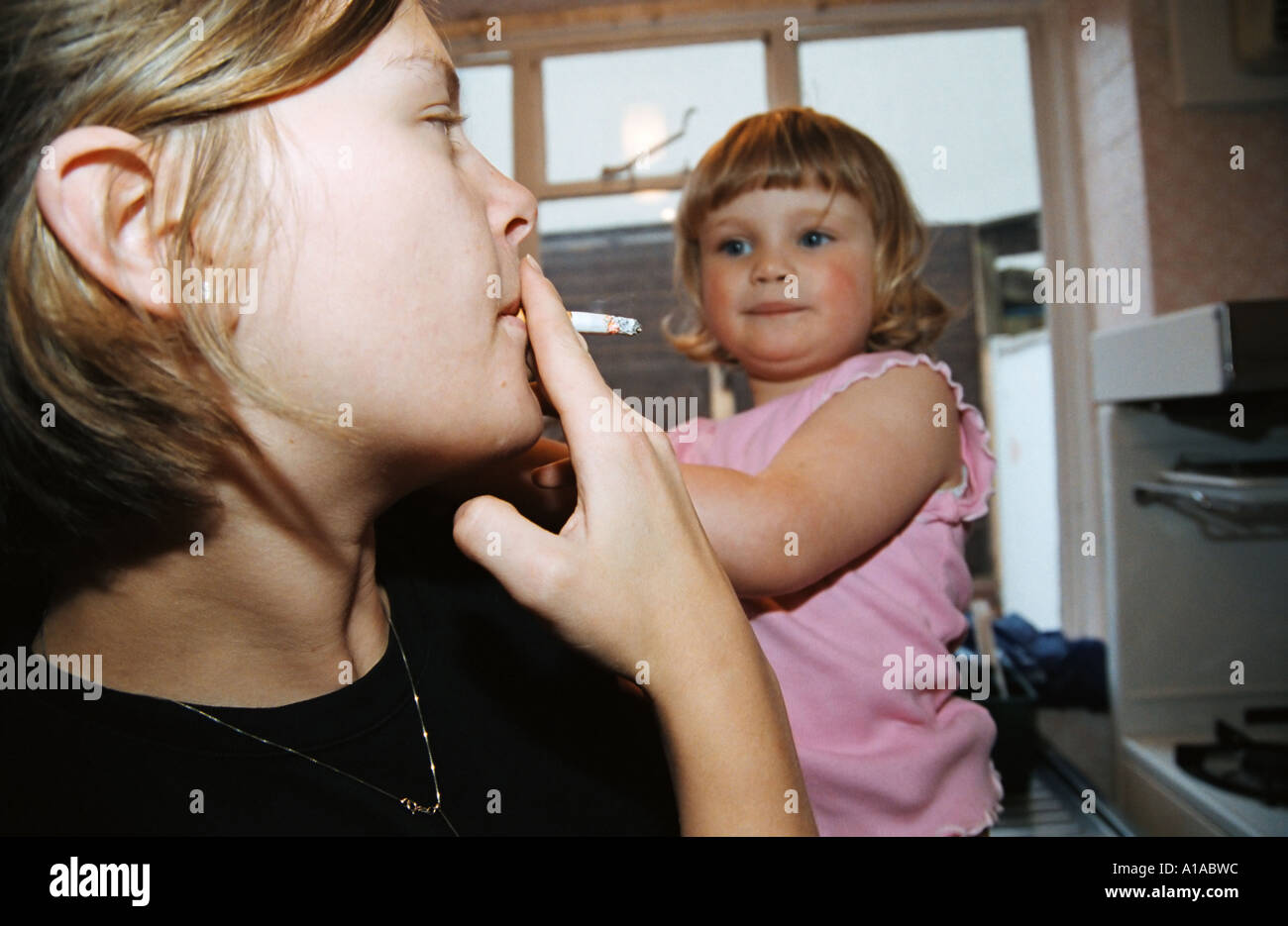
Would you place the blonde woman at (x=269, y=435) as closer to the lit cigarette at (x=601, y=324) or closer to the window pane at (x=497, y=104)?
the lit cigarette at (x=601, y=324)

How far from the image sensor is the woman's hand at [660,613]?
0.51 meters

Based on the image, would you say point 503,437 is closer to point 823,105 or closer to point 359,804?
point 359,804

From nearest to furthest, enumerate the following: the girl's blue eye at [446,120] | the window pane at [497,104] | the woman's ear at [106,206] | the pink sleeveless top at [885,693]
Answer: the woman's ear at [106,206], the girl's blue eye at [446,120], the pink sleeveless top at [885,693], the window pane at [497,104]

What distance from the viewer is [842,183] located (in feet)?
3.61

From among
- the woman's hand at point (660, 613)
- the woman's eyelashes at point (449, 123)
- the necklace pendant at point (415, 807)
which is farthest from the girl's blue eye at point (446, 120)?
the necklace pendant at point (415, 807)

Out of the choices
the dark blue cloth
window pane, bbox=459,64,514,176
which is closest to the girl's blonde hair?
the dark blue cloth

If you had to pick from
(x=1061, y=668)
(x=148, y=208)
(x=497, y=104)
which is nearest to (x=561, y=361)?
(x=148, y=208)

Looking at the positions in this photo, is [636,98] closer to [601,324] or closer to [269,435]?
[601,324]

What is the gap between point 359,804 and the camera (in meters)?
0.62

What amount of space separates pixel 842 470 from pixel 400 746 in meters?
0.51

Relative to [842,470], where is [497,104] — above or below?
above

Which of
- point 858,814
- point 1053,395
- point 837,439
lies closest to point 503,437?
point 837,439

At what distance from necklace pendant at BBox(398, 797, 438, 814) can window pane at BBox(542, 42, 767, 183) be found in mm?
2263

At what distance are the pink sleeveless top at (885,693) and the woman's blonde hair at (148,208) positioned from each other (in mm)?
642
